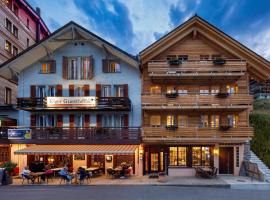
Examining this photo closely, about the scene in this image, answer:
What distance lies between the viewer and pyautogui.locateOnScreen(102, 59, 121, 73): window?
27297 mm

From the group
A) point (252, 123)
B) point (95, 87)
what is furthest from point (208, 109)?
point (95, 87)

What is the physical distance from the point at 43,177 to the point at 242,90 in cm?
2096

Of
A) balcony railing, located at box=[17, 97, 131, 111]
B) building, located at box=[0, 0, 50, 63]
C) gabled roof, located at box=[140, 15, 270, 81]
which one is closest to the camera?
balcony railing, located at box=[17, 97, 131, 111]

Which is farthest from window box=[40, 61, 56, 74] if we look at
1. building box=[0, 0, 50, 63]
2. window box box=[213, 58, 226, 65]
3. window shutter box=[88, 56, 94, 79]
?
window box box=[213, 58, 226, 65]

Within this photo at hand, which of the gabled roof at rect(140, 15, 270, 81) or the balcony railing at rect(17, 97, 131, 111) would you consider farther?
the gabled roof at rect(140, 15, 270, 81)

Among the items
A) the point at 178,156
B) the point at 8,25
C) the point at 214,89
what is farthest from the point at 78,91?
the point at 8,25

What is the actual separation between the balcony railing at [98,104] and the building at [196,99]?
2.00 m

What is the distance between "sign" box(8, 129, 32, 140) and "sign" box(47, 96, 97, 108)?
11.3 feet

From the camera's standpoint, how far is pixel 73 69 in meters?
27.5

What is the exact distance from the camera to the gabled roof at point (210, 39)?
25625 millimetres

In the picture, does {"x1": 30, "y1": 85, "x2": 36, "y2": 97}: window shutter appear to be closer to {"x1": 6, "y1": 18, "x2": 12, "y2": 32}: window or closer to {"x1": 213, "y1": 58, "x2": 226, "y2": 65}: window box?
{"x1": 6, "y1": 18, "x2": 12, "y2": 32}: window

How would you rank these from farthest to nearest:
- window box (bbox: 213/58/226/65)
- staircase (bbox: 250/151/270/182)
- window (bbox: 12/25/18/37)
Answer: window (bbox: 12/25/18/37), window box (bbox: 213/58/226/65), staircase (bbox: 250/151/270/182)

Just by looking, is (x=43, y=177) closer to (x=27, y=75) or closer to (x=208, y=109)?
(x=27, y=75)

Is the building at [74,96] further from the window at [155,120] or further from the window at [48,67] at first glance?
the window at [155,120]
